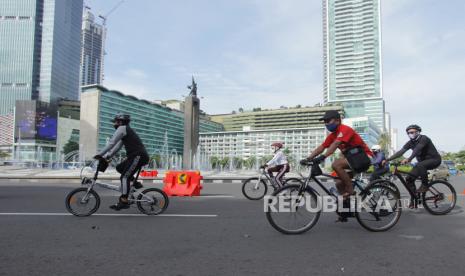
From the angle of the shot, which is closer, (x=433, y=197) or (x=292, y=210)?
(x=292, y=210)

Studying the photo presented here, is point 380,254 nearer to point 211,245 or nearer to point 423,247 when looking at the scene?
point 423,247

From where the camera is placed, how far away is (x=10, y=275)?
3.17 metres

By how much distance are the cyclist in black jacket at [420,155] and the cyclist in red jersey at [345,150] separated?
2333 millimetres

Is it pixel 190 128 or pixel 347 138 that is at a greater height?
pixel 190 128

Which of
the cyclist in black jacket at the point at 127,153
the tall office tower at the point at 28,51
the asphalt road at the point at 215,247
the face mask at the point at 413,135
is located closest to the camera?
the asphalt road at the point at 215,247

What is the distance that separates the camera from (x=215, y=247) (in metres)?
4.23

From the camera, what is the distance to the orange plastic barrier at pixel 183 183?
36.6ft

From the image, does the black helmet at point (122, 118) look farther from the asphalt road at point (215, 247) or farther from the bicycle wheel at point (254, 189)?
the bicycle wheel at point (254, 189)

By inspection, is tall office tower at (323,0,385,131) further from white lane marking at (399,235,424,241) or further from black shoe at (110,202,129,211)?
black shoe at (110,202,129,211)

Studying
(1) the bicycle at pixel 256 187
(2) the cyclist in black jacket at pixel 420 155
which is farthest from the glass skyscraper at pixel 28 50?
(2) the cyclist in black jacket at pixel 420 155

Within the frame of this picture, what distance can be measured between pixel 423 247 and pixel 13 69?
175m

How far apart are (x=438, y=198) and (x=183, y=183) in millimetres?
7114

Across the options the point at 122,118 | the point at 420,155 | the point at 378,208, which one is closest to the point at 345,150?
the point at 378,208

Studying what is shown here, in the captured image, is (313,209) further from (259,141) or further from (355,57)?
(355,57)
